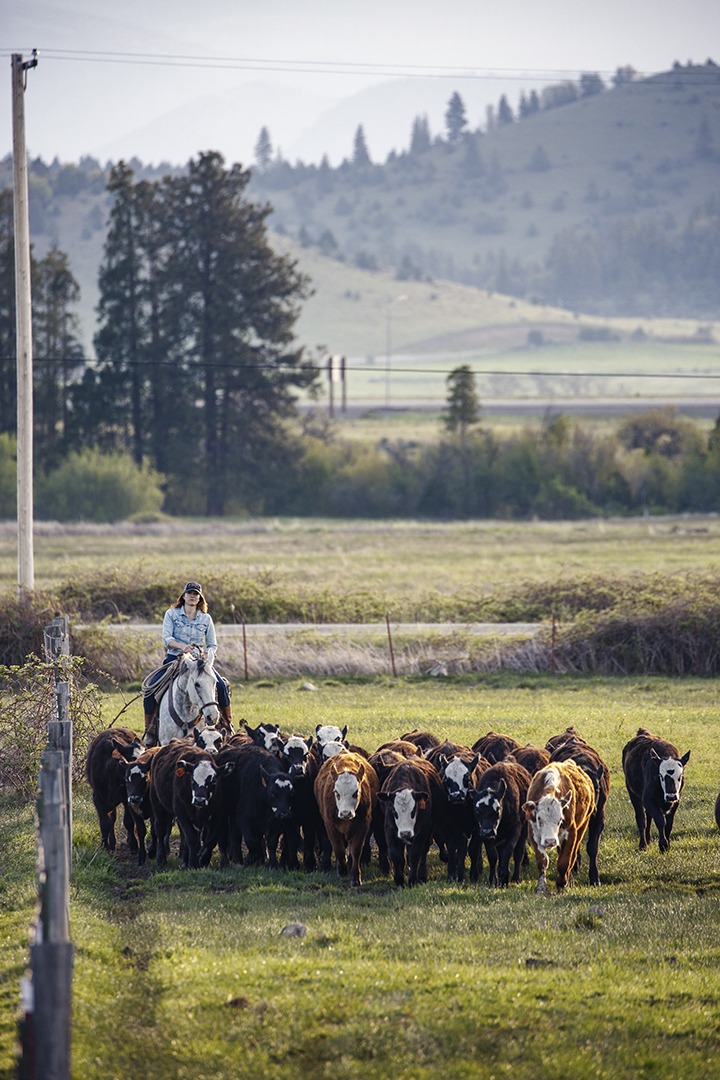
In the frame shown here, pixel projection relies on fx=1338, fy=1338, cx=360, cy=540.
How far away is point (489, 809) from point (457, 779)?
2.28ft

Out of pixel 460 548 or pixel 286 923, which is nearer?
pixel 286 923

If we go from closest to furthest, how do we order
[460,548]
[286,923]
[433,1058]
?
[433,1058] → [286,923] → [460,548]

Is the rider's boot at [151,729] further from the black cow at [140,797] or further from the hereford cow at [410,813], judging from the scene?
the hereford cow at [410,813]

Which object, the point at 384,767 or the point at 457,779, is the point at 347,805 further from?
the point at 384,767

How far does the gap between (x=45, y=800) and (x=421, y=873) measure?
6349mm

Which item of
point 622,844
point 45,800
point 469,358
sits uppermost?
point 469,358

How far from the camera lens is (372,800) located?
13.7m

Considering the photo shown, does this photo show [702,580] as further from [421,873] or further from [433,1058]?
[433,1058]

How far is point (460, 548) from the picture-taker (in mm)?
53188

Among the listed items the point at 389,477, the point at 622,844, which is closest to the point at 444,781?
the point at 622,844

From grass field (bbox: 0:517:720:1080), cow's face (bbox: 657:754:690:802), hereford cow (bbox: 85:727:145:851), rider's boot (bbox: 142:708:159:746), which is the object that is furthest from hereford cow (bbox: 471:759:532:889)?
rider's boot (bbox: 142:708:159:746)

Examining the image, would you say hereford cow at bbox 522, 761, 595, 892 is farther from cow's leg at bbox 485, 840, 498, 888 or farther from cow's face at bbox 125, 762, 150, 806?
cow's face at bbox 125, 762, 150, 806

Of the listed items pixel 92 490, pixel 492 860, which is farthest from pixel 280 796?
pixel 92 490

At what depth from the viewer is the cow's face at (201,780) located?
13.5 meters
